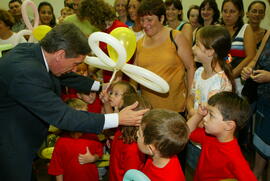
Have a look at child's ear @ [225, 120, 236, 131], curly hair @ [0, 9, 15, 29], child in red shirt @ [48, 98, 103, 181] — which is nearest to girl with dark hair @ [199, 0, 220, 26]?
child's ear @ [225, 120, 236, 131]

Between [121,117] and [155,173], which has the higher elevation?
[121,117]

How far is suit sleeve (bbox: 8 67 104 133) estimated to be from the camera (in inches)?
52.0

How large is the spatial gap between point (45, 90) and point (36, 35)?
5.20 feet

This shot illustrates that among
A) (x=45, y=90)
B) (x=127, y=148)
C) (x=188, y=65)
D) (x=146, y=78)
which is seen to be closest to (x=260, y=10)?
(x=188, y=65)

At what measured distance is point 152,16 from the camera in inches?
82.5

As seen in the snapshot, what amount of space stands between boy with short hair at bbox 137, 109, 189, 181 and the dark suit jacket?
0.96 ft

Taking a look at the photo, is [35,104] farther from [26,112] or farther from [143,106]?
[143,106]

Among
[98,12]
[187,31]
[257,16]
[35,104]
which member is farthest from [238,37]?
[35,104]

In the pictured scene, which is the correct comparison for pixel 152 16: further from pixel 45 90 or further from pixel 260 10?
pixel 260 10

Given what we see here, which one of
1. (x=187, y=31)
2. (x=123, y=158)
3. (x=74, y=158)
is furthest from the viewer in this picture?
(x=187, y=31)

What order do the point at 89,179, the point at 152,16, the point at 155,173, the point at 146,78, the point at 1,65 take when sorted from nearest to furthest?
the point at 155,173
the point at 1,65
the point at 146,78
the point at 89,179
the point at 152,16

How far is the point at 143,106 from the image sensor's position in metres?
1.69

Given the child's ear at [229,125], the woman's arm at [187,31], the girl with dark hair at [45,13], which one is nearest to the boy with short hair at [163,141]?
the child's ear at [229,125]

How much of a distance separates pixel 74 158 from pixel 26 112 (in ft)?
1.62
